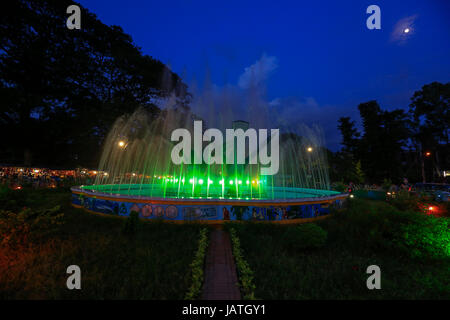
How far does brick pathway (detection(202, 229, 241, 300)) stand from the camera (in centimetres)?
475

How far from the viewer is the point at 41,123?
27938 millimetres

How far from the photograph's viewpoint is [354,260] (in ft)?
22.6

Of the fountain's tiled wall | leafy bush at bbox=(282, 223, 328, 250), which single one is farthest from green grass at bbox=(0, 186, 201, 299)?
leafy bush at bbox=(282, 223, 328, 250)

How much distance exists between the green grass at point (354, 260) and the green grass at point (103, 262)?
92.0 inches

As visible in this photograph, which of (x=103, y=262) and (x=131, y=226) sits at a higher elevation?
(x=131, y=226)

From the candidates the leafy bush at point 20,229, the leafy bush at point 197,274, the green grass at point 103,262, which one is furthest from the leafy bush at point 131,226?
the leafy bush at point 197,274

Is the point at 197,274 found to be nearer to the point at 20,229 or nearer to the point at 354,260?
the point at 354,260

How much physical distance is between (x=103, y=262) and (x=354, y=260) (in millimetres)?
8097

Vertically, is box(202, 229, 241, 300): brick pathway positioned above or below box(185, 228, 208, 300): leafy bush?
below

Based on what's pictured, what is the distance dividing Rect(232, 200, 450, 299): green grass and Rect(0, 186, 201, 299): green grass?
7.67 ft

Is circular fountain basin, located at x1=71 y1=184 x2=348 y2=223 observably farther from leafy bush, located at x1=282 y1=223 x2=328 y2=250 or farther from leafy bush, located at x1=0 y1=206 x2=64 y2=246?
leafy bush, located at x1=0 y1=206 x2=64 y2=246

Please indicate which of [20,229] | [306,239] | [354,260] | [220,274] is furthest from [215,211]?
[20,229]

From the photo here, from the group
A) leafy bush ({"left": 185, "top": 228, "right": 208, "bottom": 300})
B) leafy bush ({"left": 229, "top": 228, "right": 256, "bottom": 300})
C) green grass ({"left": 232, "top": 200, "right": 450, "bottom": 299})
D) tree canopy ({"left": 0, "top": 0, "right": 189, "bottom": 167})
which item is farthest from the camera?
tree canopy ({"left": 0, "top": 0, "right": 189, "bottom": 167})

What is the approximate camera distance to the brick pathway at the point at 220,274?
4.75 meters
